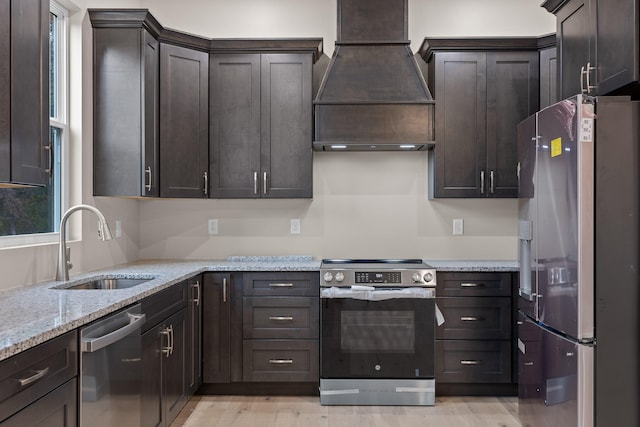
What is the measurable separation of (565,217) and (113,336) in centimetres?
201

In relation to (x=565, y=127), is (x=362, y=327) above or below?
below

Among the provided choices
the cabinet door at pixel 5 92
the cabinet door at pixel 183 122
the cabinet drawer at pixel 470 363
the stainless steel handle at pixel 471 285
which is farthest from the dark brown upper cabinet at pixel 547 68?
the cabinet door at pixel 5 92

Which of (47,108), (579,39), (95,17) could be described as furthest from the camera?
(95,17)

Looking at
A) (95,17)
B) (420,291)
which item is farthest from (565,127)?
(95,17)

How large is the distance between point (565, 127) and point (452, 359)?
69.1 inches

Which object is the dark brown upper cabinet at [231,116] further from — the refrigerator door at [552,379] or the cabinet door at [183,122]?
the refrigerator door at [552,379]

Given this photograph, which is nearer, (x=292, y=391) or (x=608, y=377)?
(x=608, y=377)

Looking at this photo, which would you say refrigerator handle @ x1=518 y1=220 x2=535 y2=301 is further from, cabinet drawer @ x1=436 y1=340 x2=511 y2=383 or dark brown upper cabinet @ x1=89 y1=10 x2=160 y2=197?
dark brown upper cabinet @ x1=89 y1=10 x2=160 y2=197

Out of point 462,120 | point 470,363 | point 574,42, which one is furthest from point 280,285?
point 574,42

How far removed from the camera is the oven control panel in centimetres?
319

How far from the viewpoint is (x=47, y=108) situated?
2045 mm

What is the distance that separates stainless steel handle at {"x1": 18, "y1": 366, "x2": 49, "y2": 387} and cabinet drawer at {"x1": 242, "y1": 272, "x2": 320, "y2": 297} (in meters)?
1.83

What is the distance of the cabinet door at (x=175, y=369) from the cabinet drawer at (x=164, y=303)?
0.17ft

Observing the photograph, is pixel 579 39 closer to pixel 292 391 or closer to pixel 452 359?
pixel 452 359
